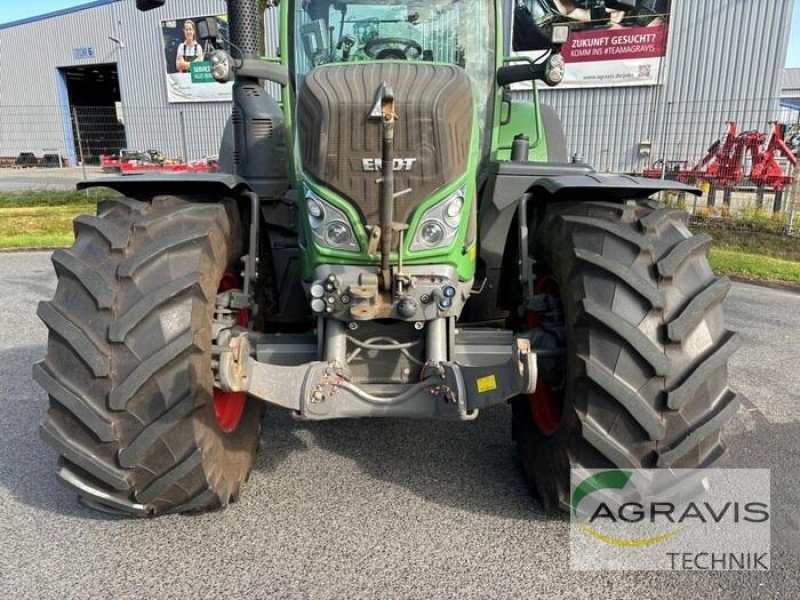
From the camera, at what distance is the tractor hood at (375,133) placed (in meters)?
2.40

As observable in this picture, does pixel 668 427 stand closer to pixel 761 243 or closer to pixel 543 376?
pixel 543 376

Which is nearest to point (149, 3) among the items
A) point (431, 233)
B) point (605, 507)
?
point (431, 233)

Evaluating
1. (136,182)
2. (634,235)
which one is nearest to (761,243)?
(634,235)

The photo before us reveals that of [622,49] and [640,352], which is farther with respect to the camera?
[622,49]

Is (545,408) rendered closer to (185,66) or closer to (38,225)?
(38,225)

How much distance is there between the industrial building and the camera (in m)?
15.6

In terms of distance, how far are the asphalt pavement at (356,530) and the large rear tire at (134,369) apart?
215 millimetres

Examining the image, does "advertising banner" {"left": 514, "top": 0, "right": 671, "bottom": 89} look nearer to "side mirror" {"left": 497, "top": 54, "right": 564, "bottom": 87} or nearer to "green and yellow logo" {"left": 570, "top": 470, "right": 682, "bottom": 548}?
"side mirror" {"left": 497, "top": 54, "right": 564, "bottom": 87}

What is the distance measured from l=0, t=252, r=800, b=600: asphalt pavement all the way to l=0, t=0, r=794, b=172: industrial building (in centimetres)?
676

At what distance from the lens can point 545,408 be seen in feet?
9.43

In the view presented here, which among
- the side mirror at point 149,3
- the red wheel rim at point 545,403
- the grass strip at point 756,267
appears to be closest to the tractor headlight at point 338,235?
the red wheel rim at point 545,403

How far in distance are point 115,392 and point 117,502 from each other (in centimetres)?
50

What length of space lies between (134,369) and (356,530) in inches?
44.2

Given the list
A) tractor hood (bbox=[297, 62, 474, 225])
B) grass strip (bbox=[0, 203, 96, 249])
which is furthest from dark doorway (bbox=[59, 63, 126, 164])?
tractor hood (bbox=[297, 62, 474, 225])
